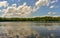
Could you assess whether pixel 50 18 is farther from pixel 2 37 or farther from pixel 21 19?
pixel 2 37

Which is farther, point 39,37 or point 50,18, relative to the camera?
point 50,18

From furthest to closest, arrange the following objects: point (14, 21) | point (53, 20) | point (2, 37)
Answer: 1. point (14, 21)
2. point (53, 20)
3. point (2, 37)

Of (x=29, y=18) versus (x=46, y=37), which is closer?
(x=46, y=37)

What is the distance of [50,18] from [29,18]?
4484mm

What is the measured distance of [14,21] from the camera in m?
49.3

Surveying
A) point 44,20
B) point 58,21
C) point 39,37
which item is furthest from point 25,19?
point 39,37

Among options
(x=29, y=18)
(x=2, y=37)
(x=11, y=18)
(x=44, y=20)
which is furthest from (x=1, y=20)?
(x=2, y=37)

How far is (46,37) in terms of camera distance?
15.4 m

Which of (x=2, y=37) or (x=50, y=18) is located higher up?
(x=2, y=37)

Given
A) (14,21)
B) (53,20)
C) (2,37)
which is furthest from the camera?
(14,21)

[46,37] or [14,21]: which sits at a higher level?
[46,37]

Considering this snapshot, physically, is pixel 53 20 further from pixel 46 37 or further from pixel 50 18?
pixel 46 37

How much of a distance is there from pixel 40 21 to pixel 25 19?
311cm

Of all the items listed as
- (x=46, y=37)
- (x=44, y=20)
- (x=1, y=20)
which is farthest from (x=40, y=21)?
(x=46, y=37)
